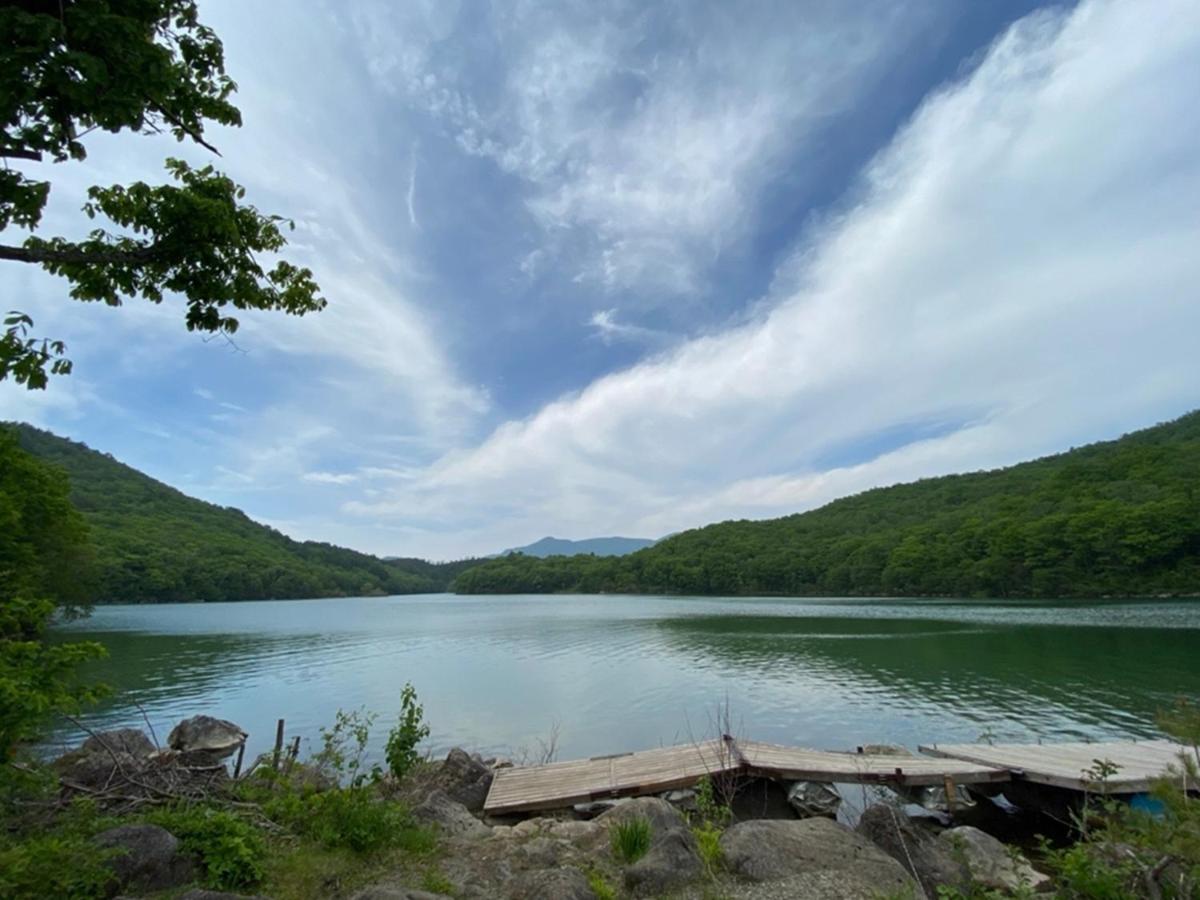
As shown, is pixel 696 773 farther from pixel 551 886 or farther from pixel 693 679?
pixel 693 679

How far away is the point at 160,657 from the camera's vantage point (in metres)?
38.6

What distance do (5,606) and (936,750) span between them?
1595 cm

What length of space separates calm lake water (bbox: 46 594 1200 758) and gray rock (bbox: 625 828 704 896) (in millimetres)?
11753

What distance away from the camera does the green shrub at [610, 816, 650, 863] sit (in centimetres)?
733

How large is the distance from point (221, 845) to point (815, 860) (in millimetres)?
6594

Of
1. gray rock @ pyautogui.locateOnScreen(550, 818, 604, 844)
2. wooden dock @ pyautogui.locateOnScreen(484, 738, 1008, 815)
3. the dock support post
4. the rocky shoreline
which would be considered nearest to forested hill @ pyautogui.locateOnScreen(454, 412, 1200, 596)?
wooden dock @ pyautogui.locateOnScreen(484, 738, 1008, 815)

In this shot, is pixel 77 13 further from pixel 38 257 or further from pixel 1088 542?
pixel 1088 542

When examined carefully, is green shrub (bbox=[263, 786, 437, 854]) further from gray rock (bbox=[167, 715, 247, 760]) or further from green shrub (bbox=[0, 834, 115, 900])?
gray rock (bbox=[167, 715, 247, 760])

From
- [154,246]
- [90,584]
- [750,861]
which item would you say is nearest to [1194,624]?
[750,861]

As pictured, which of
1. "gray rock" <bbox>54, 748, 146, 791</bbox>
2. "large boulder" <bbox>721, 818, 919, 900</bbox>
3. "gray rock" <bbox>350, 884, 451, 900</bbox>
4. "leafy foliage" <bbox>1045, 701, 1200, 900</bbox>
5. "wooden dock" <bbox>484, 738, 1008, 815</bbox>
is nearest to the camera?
"leafy foliage" <bbox>1045, 701, 1200, 900</bbox>

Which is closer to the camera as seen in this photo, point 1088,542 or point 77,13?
point 77,13

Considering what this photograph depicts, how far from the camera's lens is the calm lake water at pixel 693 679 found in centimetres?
1998

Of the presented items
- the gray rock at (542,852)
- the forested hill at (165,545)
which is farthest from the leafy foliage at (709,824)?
the forested hill at (165,545)

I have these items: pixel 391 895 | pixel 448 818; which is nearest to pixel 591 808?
pixel 448 818
